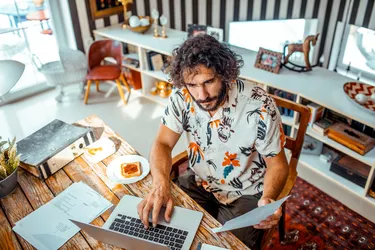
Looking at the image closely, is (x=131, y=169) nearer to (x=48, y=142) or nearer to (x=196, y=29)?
(x=48, y=142)

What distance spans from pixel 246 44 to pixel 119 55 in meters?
1.33

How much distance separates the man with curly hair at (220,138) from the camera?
138cm

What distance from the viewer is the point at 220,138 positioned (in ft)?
5.06

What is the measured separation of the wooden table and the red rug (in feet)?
3.12

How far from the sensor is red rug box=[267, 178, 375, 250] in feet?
6.82

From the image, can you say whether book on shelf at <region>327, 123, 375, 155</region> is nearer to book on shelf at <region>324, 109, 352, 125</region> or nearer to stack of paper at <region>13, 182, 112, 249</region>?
book on shelf at <region>324, 109, 352, 125</region>

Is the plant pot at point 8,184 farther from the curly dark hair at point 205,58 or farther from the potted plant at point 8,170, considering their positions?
the curly dark hair at point 205,58

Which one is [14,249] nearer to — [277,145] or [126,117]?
[277,145]

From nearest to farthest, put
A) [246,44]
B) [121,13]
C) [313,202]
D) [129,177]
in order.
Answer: [129,177] → [313,202] → [246,44] → [121,13]

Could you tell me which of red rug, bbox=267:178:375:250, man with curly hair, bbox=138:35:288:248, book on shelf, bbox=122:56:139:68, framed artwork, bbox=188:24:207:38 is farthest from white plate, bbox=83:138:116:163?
book on shelf, bbox=122:56:139:68

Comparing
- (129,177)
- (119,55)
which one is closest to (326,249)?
(129,177)

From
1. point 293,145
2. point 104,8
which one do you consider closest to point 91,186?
point 293,145

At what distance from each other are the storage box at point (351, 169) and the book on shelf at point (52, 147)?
1.69 m

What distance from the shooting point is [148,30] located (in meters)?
3.69
